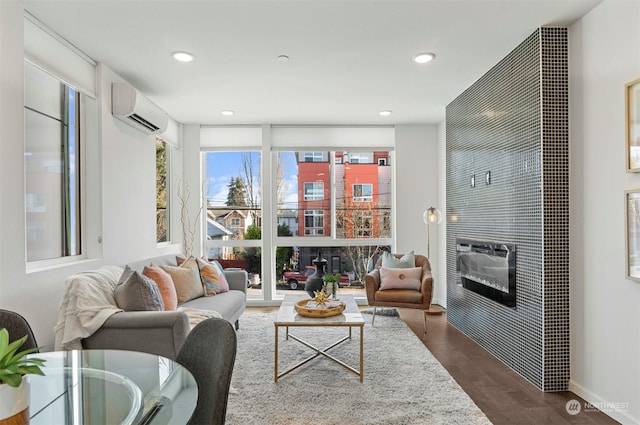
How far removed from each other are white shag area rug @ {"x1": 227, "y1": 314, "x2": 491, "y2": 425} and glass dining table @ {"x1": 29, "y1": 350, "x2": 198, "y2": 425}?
1050mm

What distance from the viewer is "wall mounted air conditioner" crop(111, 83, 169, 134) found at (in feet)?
12.0

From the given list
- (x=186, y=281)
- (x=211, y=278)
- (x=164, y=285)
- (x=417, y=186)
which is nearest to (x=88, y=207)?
(x=164, y=285)

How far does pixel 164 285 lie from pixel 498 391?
8.78 ft

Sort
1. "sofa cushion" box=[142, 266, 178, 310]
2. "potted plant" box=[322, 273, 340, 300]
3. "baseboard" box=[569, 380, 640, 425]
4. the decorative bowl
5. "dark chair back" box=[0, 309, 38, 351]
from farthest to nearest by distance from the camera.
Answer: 1. "potted plant" box=[322, 273, 340, 300]
2. "sofa cushion" box=[142, 266, 178, 310]
3. the decorative bowl
4. "baseboard" box=[569, 380, 640, 425]
5. "dark chair back" box=[0, 309, 38, 351]

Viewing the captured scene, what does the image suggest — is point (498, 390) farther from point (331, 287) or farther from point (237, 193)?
point (237, 193)

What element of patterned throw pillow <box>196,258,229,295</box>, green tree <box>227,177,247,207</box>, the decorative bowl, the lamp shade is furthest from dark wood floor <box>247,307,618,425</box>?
green tree <box>227,177,247,207</box>

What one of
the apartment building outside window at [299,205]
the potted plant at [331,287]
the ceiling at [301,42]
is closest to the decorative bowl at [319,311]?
the potted plant at [331,287]

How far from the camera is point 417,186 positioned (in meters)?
5.89

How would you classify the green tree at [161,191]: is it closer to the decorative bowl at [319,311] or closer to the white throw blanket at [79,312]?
the white throw blanket at [79,312]

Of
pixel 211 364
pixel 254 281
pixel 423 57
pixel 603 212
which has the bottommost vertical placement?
pixel 254 281

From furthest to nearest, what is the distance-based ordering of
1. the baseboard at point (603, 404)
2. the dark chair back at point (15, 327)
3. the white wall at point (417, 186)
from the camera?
1. the white wall at point (417, 186)
2. the baseboard at point (603, 404)
3. the dark chair back at point (15, 327)

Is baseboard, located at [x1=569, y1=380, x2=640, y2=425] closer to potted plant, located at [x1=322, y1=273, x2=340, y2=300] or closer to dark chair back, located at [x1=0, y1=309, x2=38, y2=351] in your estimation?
potted plant, located at [x1=322, y1=273, x2=340, y2=300]

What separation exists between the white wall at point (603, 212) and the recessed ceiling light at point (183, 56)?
2.90 m

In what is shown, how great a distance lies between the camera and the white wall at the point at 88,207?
2.37 metres
